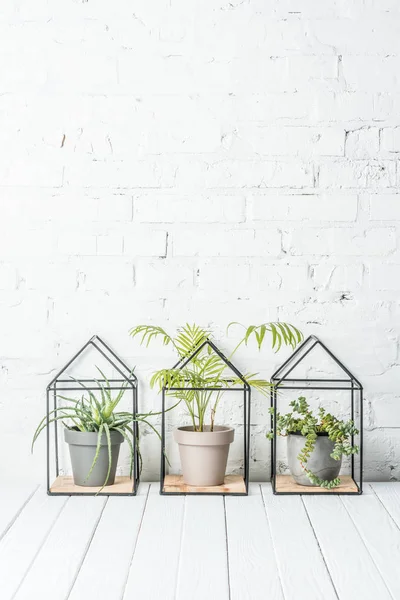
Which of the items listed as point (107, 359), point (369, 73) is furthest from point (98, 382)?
point (369, 73)

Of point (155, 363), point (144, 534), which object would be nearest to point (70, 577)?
point (144, 534)

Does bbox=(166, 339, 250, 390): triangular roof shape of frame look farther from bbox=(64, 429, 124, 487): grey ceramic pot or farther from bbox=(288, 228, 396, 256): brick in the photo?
bbox=(288, 228, 396, 256): brick

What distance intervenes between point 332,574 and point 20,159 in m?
1.59

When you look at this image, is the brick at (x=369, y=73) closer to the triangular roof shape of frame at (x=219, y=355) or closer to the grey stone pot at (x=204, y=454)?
the triangular roof shape of frame at (x=219, y=355)

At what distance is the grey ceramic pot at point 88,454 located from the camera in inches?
82.9

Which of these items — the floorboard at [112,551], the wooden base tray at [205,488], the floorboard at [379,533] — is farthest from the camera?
the wooden base tray at [205,488]

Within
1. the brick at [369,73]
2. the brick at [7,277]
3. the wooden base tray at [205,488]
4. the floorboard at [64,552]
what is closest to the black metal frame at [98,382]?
the wooden base tray at [205,488]

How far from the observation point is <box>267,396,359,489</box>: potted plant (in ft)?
6.90

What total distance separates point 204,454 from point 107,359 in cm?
45

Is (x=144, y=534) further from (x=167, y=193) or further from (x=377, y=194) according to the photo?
(x=377, y=194)

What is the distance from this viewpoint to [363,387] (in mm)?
2336

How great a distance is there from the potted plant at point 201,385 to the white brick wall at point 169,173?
0.07m

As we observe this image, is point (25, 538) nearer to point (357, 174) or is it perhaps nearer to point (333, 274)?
point (333, 274)

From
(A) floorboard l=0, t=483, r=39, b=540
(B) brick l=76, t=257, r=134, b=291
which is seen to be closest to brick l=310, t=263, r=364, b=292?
(B) brick l=76, t=257, r=134, b=291
